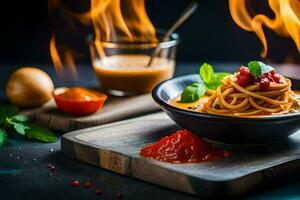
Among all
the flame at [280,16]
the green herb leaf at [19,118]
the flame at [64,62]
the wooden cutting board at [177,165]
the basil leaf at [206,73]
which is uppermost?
the flame at [280,16]

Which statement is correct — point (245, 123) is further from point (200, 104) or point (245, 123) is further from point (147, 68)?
point (147, 68)

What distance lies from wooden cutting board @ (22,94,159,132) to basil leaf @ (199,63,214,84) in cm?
53

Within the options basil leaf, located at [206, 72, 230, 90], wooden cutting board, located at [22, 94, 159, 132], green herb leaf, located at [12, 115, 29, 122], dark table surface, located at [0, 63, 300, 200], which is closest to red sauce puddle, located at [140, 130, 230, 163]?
dark table surface, located at [0, 63, 300, 200]

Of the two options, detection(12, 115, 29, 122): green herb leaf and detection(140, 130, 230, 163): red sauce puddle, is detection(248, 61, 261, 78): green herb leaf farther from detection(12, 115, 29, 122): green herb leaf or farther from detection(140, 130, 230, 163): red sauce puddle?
detection(12, 115, 29, 122): green herb leaf

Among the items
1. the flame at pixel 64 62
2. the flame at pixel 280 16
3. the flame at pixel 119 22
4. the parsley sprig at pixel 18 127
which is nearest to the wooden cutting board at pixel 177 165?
the parsley sprig at pixel 18 127

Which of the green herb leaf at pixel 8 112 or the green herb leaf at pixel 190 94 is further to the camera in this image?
the green herb leaf at pixel 8 112

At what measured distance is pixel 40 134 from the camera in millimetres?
3783

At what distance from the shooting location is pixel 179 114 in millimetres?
3266

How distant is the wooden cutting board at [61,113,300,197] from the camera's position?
2939mm

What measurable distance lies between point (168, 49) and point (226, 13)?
1.19 meters

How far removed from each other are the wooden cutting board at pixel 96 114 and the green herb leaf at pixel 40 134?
0.19m

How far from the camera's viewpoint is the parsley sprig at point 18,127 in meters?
3.76

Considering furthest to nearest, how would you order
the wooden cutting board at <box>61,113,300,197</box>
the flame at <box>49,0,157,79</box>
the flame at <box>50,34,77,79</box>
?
the flame at <box>50,34,77,79</box>
the flame at <box>49,0,157,79</box>
the wooden cutting board at <box>61,113,300,197</box>

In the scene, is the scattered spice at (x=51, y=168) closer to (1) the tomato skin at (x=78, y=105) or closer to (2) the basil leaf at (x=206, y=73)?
(1) the tomato skin at (x=78, y=105)
